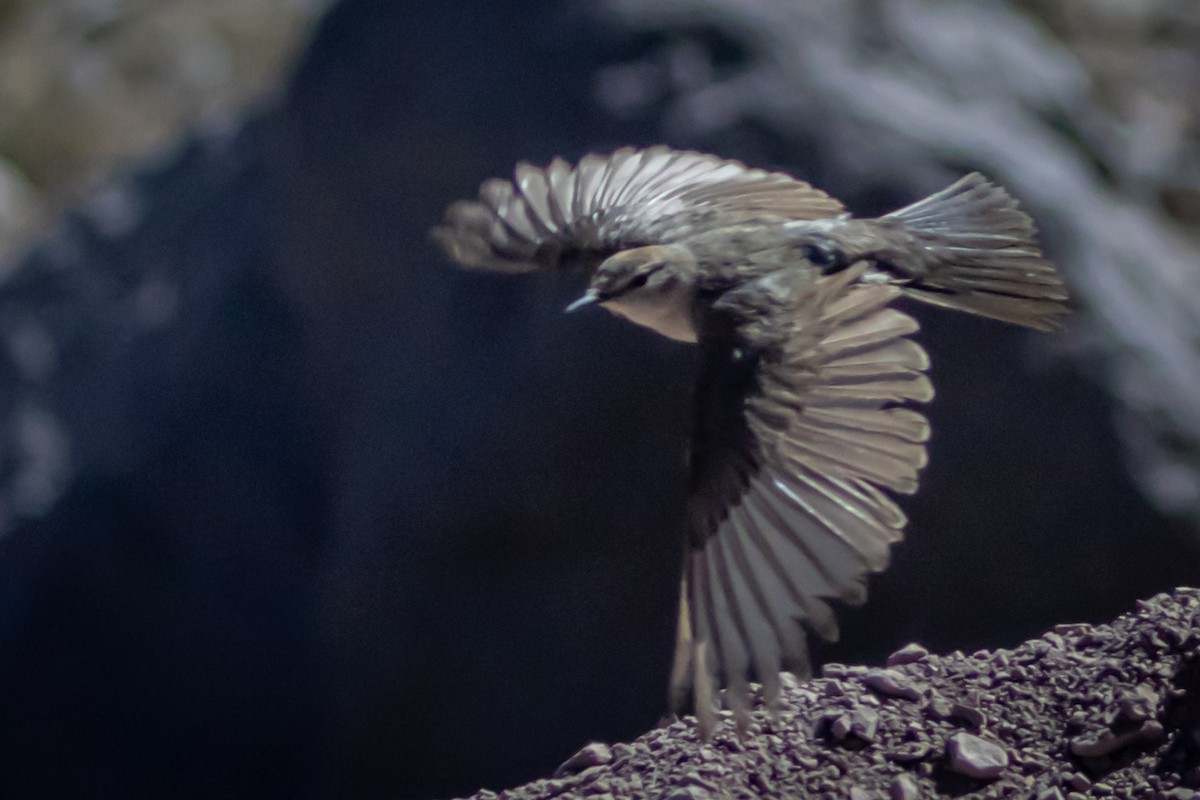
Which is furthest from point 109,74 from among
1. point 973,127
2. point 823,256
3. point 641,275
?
point 823,256

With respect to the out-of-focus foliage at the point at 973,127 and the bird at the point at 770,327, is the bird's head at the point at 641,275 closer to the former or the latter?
the bird at the point at 770,327

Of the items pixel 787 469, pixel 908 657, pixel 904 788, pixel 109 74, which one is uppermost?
pixel 109 74

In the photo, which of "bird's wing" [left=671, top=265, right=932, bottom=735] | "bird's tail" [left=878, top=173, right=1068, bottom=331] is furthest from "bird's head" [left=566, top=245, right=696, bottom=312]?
"bird's tail" [left=878, top=173, right=1068, bottom=331]

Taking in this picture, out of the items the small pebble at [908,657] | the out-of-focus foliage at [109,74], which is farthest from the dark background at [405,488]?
the out-of-focus foliage at [109,74]

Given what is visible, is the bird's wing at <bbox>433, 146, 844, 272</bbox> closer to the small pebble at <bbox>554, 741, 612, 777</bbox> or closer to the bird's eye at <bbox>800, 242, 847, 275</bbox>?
the bird's eye at <bbox>800, 242, 847, 275</bbox>

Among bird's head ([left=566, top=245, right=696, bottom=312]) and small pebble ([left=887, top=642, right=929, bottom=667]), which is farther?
bird's head ([left=566, top=245, right=696, bottom=312])

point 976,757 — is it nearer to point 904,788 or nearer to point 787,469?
point 904,788

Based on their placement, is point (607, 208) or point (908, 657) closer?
point (908, 657)

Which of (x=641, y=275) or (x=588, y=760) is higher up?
(x=641, y=275)
